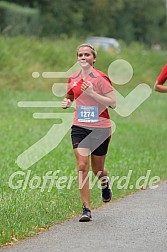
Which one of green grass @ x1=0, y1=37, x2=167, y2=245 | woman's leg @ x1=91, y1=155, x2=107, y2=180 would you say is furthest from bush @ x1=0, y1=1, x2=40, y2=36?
woman's leg @ x1=91, y1=155, x2=107, y2=180

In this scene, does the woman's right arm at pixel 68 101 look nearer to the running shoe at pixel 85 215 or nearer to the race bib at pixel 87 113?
the race bib at pixel 87 113

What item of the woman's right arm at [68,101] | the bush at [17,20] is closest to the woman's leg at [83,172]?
the woman's right arm at [68,101]

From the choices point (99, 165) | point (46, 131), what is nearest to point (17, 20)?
point (46, 131)

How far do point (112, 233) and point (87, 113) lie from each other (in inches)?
55.2

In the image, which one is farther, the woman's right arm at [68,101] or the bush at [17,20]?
the bush at [17,20]

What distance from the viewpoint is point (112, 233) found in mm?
8680

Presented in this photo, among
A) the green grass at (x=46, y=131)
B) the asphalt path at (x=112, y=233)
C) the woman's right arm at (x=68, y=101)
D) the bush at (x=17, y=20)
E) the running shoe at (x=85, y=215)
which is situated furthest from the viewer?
the bush at (x=17, y=20)

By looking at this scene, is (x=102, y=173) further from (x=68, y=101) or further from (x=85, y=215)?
(x=68, y=101)

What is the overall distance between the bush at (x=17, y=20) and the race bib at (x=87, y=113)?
83.9ft

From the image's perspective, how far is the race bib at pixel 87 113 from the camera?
939cm

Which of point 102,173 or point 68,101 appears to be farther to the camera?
point 102,173

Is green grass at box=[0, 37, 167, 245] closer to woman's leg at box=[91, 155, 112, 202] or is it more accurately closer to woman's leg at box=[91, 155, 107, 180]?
woman's leg at box=[91, 155, 112, 202]

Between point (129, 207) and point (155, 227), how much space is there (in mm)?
1421

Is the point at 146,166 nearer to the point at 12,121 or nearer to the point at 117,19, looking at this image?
the point at 12,121
